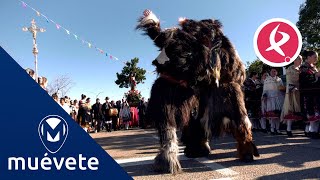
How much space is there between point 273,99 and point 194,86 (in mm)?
5587

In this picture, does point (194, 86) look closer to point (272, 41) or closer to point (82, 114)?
point (272, 41)

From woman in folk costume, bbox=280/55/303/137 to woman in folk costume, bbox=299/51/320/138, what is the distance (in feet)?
0.49

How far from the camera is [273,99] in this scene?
1001 cm

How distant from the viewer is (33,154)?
2.77m

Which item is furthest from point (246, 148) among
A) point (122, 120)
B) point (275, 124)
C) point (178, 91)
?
Answer: point (122, 120)

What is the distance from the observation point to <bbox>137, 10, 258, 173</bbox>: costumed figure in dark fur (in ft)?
15.1

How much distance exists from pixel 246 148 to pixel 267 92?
212 inches

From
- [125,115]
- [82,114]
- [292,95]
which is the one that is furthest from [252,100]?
[125,115]

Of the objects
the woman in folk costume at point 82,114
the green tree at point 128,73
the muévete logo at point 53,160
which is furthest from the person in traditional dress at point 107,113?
the green tree at point 128,73

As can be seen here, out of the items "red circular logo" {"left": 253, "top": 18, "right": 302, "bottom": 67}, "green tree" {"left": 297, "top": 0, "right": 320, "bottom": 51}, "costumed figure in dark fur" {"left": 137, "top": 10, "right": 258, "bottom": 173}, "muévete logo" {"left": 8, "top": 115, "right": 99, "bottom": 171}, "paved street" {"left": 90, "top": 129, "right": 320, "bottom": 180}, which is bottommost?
"paved street" {"left": 90, "top": 129, "right": 320, "bottom": 180}

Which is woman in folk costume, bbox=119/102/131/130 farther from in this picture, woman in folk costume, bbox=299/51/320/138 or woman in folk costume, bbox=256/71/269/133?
woman in folk costume, bbox=299/51/320/138

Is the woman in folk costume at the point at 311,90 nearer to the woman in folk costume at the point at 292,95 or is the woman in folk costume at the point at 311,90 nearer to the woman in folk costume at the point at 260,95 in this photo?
the woman in folk costume at the point at 292,95

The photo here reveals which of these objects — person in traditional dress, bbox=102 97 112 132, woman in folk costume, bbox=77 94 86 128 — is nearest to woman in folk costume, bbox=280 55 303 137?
woman in folk costume, bbox=77 94 86 128

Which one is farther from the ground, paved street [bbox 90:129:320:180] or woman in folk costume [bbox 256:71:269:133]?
woman in folk costume [bbox 256:71:269:133]
